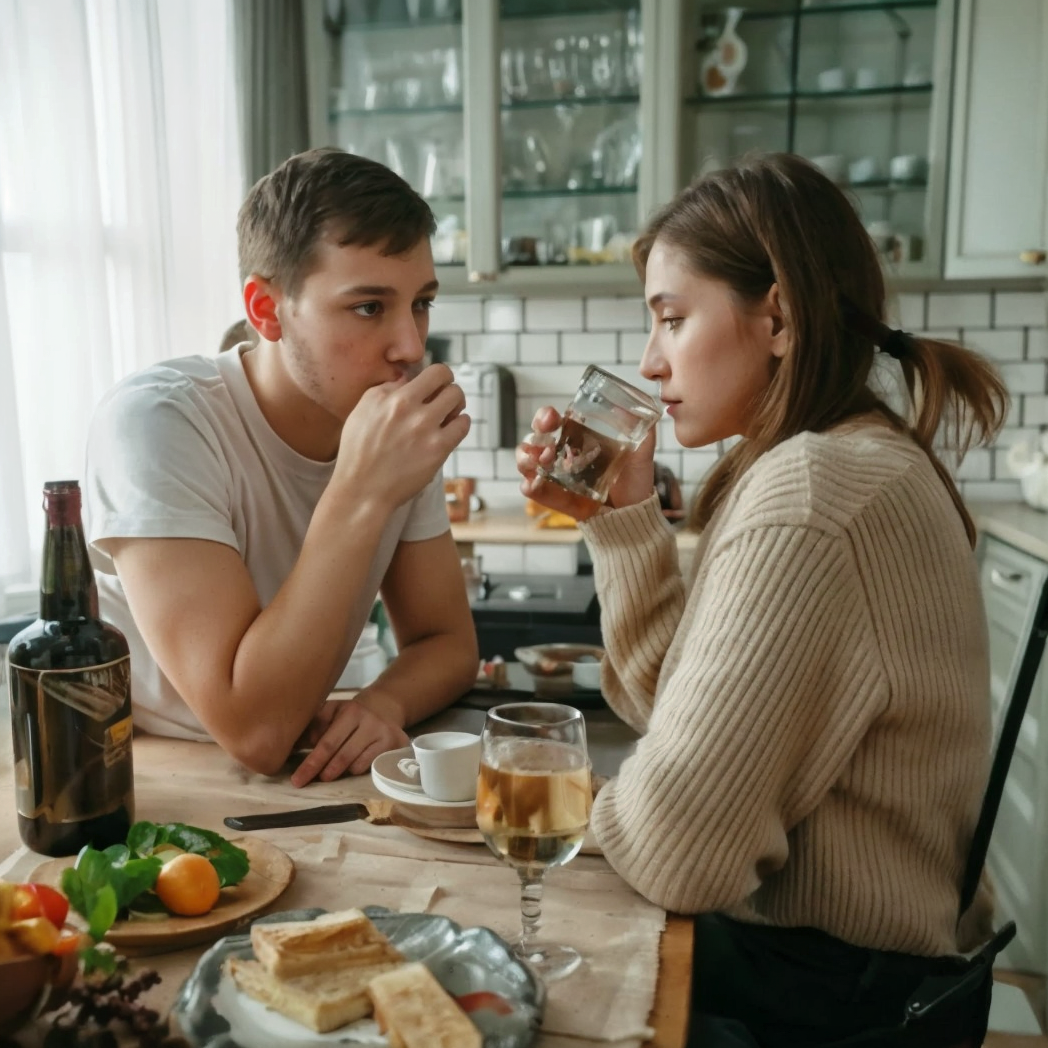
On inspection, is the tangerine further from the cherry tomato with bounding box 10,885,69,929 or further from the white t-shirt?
the white t-shirt

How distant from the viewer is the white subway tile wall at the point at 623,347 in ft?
10.4

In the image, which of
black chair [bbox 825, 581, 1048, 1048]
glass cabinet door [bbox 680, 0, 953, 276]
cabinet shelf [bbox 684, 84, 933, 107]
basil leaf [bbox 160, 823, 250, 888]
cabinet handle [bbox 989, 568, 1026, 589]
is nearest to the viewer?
basil leaf [bbox 160, 823, 250, 888]

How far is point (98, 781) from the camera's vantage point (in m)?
0.93

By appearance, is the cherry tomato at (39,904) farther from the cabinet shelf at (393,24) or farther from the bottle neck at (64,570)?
the cabinet shelf at (393,24)

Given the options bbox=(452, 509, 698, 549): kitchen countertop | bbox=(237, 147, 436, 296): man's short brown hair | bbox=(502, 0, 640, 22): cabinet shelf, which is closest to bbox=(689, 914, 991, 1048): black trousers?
bbox=(237, 147, 436, 296): man's short brown hair

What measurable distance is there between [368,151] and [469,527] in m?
1.21

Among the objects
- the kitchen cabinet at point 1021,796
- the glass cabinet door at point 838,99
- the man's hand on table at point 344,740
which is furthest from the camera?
the glass cabinet door at point 838,99

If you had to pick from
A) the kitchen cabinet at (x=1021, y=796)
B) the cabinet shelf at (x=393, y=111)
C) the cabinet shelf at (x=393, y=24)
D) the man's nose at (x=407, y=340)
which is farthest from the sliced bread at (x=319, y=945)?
the cabinet shelf at (x=393, y=24)

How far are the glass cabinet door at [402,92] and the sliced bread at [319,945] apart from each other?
2702 millimetres

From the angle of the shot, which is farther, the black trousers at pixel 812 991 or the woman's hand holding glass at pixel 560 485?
the woman's hand holding glass at pixel 560 485

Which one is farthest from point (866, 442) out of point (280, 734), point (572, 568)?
point (572, 568)

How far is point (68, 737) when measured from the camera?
2.95 feet

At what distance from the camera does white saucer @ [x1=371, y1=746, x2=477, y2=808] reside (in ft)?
3.32

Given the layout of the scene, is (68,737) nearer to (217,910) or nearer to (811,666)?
(217,910)
